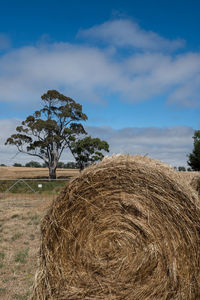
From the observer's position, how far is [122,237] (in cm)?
398

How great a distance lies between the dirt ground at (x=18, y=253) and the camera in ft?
15.4

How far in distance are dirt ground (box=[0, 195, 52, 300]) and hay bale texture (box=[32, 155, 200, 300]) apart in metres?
0.58

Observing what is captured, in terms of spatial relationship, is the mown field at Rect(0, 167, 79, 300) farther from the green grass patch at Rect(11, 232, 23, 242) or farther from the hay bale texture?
the hay bale texture

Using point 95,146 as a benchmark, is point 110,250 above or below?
below

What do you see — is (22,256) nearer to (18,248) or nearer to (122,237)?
(18,248)

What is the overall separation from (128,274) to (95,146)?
35.6 m

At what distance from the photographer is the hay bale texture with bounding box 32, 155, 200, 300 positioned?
3820mm

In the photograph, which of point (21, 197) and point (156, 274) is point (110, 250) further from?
point (21, 197)

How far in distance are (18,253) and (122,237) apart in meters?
3.42

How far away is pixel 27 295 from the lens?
443cm

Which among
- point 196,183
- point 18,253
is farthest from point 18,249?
point 196,183

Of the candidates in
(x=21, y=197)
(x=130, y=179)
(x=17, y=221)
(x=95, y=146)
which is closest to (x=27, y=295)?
(x=130, y=179)

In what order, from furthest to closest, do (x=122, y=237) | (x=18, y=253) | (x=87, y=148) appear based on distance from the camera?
1. (x=87, y=148)
2. (x=18, y=253)
3. (x=122, y=237)

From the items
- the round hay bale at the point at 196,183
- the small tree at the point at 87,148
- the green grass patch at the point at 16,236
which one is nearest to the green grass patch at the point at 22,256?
the green grass patch at the point at 16,236
